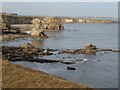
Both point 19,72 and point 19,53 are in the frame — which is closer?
point 19,72

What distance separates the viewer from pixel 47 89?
1883 cm

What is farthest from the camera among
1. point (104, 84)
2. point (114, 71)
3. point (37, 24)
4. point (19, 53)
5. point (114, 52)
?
point (37, 24)

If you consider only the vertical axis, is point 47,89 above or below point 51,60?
above

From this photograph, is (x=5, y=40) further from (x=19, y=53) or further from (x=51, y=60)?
(x=51, y=60)

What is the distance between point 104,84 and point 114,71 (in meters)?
10.1

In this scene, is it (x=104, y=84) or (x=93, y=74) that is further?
(x=93, y=74)

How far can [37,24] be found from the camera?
107 m

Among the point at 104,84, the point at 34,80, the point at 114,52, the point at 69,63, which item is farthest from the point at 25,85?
the point at 114,52

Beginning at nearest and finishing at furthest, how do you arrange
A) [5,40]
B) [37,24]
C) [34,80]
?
[34,80] < [5,40] < [37,24]

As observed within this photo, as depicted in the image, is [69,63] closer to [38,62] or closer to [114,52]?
[38,62]

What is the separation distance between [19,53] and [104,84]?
1158 inches

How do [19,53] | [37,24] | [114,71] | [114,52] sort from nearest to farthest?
[114,71]
[19,53]
[114,52]
[37,24]

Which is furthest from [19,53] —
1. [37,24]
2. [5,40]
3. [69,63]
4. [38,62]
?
[37,24]

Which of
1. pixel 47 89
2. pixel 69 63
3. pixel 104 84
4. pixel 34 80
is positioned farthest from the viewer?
pixel 69 63
